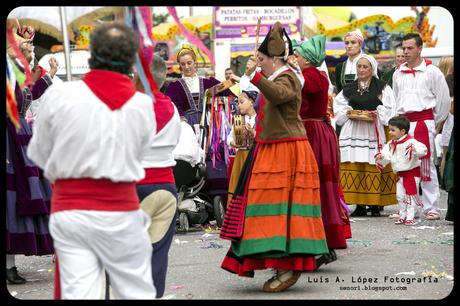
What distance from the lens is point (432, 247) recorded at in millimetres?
9875

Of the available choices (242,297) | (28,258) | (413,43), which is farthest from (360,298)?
(413,43)

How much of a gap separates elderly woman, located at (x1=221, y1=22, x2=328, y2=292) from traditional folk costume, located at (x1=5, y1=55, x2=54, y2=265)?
1.67 m

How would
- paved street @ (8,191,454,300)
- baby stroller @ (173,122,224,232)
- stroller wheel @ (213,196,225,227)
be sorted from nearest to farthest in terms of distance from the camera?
paved street @ (8,191,454,300) → baby stroller @ (173,122,224,232) → stroller wheel @ (213,196,225,227)

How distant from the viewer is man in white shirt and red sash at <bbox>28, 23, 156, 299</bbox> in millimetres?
5262

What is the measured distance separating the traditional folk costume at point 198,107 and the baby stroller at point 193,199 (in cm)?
11

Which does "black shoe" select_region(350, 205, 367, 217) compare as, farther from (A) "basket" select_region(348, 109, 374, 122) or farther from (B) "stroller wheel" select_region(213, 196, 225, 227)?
(B) "stroller wheel" select_region(213, 196, 225, 227)

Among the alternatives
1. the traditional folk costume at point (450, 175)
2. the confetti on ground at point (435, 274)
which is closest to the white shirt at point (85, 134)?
the confetti on ground at point (435, 274)

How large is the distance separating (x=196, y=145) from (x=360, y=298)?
409cm

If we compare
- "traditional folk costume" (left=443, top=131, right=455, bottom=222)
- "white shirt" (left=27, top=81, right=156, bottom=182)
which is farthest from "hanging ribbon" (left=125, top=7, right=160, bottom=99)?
"traditional folk costume" (left=443, top=131, right=455, bottom=222)

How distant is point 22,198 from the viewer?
328 inches

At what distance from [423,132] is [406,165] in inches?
22.7

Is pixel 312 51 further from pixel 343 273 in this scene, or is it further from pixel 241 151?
pixel 241 151

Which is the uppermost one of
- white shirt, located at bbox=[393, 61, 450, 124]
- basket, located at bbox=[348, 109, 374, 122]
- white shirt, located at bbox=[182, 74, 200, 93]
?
white shirt, located at bbox=[182, 74, 200, 93]

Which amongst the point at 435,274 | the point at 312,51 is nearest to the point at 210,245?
the point at 312,51
